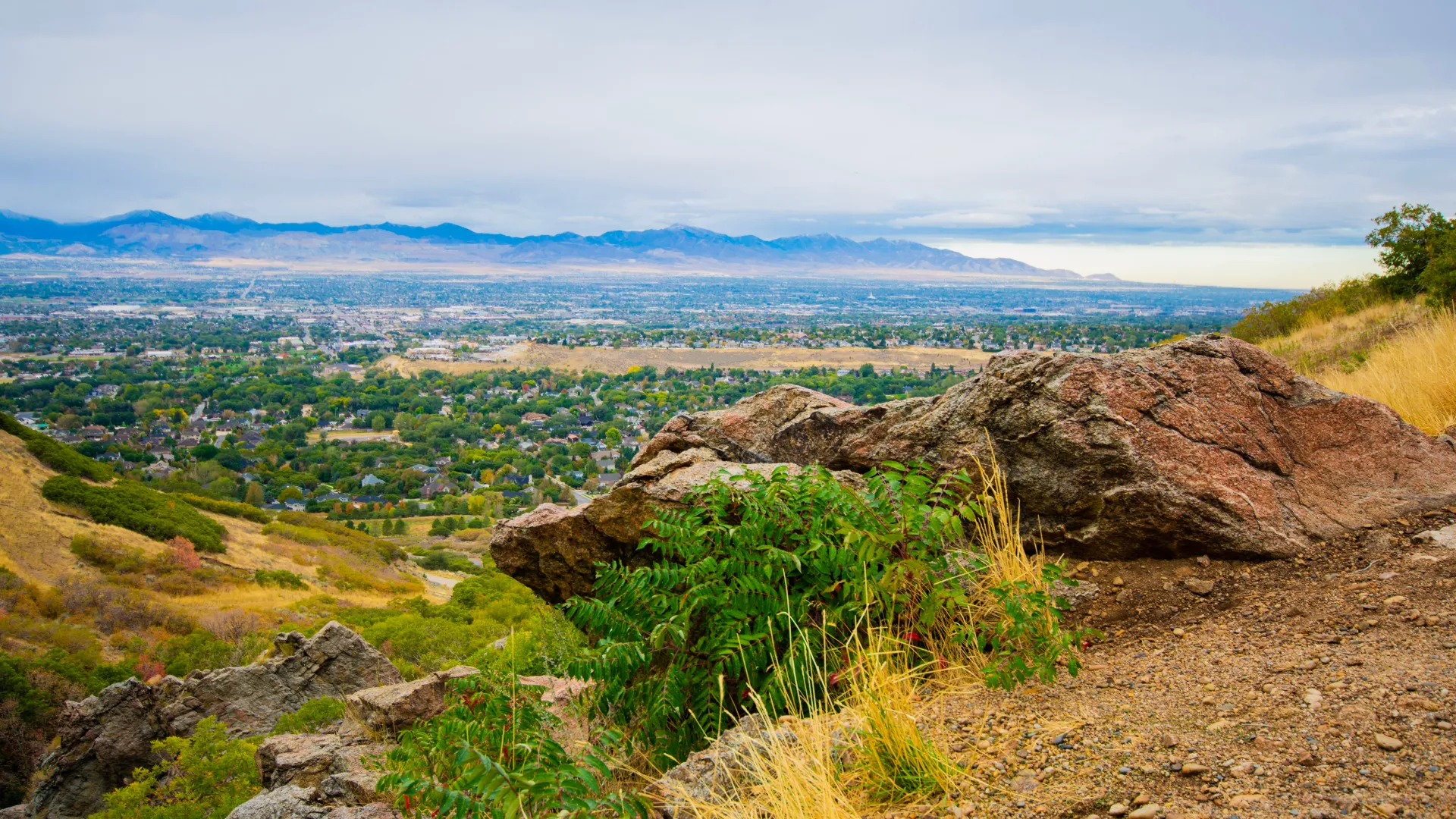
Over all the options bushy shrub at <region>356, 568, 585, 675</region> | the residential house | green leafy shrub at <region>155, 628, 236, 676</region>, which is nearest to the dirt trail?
bushy shrub at <region>356, 568, 585, 675</region>

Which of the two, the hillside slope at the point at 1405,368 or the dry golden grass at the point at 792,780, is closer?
the dry golden grass at the point at 792,780

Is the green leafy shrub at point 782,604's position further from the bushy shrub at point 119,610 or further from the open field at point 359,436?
the open field at point 359,436

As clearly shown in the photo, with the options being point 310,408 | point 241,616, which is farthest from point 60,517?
point 310,408

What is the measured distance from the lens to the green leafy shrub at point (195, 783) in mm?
11852

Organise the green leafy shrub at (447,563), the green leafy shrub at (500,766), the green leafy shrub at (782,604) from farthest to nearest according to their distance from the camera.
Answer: the green leafy shrub at (447,563) → the green leafy shrub at (782,604) → the green leafy shrub at (500,766)

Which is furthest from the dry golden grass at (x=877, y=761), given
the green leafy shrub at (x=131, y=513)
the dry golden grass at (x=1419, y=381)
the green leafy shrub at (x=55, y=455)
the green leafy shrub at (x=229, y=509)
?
the green leafy shrub at (x=229, y=509)

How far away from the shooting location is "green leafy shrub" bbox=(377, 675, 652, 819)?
3125 millimetres

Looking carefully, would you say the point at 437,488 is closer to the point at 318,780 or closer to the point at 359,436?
the point at 359,436

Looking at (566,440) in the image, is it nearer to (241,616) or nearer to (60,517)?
(60,517)

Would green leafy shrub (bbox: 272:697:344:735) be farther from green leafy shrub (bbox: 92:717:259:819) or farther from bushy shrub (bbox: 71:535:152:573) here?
bushy shrub (bbox: 71:535:152:573)

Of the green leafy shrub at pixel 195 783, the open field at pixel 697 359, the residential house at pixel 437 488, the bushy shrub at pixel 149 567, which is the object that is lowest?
the residential house at pixel 437 488

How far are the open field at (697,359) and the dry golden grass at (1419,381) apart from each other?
52323 mm

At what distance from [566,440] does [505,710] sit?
219ft

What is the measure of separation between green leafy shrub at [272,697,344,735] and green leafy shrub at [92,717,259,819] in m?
0.62
